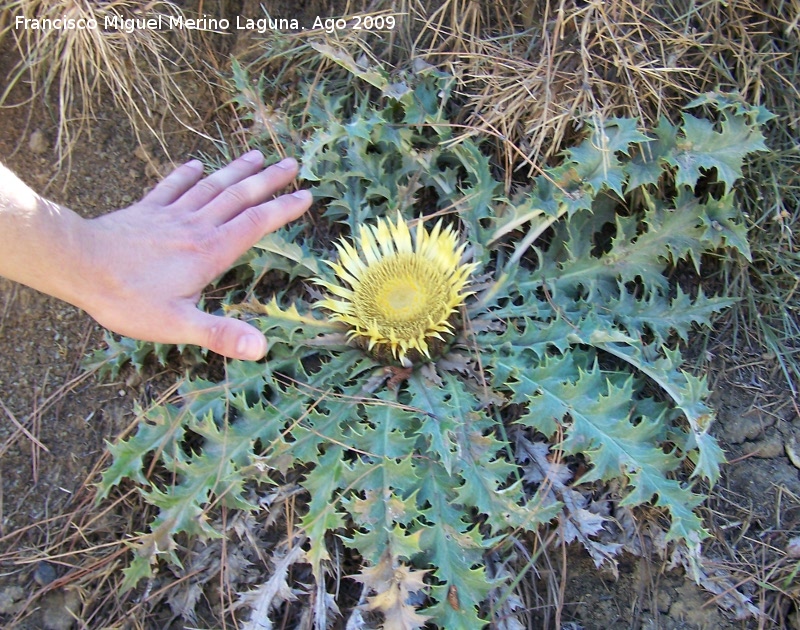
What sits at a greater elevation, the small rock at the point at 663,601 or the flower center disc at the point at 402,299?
the flower center disc at the point at 402,299

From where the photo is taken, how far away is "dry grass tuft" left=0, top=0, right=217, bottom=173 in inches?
108

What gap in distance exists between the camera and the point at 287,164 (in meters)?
2.54

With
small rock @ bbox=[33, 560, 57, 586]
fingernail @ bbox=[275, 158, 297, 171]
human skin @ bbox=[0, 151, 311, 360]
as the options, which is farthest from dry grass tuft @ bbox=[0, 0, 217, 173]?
small rock @ bbox=[33, 560, 57, 586]

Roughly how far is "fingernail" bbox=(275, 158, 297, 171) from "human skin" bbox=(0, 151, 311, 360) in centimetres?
24

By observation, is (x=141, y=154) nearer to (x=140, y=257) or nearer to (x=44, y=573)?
(x=140, y=257)

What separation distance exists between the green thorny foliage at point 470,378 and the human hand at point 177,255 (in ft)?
0.69

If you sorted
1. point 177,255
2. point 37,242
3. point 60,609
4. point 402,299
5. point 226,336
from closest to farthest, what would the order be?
point 37,242 → point 226,336 → point 177,255 → point 60,609 → point 402,299

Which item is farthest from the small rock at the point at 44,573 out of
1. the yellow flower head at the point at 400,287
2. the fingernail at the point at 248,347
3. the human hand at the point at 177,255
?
the yellow flower head at the point at 400,287

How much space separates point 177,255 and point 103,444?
894 mm

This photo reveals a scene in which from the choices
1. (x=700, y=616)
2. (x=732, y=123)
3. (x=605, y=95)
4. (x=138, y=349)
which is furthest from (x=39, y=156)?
(x=700, y=616)

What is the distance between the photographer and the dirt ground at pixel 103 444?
7.00 ft

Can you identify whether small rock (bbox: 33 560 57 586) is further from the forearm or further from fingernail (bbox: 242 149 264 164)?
fingernail (bbox: 242 149 264 164)

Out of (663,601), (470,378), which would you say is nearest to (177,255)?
(470,378)

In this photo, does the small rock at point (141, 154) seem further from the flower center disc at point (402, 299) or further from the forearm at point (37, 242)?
the flower center disc at point (402, 299)
